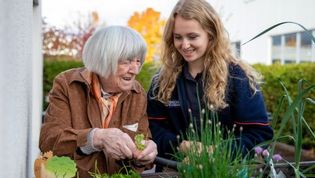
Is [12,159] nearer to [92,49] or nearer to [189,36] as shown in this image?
[92,49]

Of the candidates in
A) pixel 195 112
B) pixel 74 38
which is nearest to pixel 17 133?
pixel 195 112

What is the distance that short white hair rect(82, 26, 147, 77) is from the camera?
6.93 ft

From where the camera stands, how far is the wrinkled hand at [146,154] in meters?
1.98

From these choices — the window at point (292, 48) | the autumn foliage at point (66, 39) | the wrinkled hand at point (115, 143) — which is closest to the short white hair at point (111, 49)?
the wrinkled hand at point (115, 143)

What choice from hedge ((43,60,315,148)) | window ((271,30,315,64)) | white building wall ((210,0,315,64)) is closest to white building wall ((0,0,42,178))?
hedge ((43,60,315,148))

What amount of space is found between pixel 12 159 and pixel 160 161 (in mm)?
617

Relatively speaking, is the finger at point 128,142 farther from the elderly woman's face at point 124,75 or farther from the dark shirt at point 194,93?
the dark shirt at point 194,93

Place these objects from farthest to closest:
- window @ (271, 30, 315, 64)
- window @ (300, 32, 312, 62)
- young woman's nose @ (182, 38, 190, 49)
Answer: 1. window @ (271, 30, 315, 64)
2. window @ (300, 32, 312, 62)
3. young woman's nose @ (182, 38, 190, 49)

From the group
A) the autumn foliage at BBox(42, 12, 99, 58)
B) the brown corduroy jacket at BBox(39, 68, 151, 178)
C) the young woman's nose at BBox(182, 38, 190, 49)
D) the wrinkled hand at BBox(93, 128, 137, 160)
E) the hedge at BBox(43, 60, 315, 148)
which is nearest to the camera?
the wrinkled hand at BBox(93, 128, 137, 160)

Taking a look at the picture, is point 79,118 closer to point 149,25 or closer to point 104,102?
point 104,102

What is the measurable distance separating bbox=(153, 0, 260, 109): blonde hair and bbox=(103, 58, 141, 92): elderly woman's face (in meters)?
0.29

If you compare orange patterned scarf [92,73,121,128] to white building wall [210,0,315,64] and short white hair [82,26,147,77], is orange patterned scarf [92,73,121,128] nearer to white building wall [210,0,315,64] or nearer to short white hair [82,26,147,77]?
short white hair [82,26,147,77]

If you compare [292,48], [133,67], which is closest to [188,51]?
[133,67]

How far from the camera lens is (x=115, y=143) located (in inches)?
74.6
